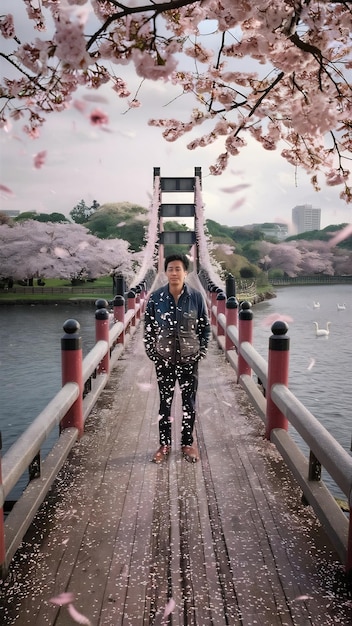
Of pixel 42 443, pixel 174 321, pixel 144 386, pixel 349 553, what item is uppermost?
pixel 174 321

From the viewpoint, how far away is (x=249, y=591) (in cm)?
281

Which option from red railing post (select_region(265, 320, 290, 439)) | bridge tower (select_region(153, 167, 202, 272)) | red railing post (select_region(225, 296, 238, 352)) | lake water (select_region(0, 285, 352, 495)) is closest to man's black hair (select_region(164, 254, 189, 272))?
red railing post (select_region(265, 320, 290, 439))

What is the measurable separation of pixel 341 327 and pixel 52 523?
3241 centimetres

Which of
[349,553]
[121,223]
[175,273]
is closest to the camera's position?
[349,553]

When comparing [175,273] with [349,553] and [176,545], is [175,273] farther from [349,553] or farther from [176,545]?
[349,553]

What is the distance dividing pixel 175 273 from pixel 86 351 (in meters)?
19.7

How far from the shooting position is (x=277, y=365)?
481 cm

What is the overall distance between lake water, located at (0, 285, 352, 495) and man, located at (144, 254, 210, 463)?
864cm

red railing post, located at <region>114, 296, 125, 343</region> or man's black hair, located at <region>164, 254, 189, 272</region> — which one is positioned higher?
man's black hair, located at <region>164, 254, 189, 272</region>

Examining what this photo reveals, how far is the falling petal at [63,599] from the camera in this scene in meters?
2.72

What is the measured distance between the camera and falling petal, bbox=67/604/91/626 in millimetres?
2574

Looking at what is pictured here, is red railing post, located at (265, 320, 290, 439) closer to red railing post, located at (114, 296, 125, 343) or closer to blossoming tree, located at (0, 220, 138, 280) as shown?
red railing post, located at (114, 296, 125, 343)

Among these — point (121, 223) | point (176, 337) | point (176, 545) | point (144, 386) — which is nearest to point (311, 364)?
point (144, 386)

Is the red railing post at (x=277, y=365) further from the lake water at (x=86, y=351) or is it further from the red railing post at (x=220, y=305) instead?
the lake water at (x=86, y=351)
